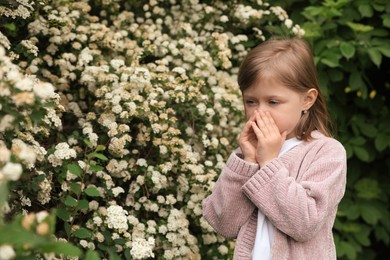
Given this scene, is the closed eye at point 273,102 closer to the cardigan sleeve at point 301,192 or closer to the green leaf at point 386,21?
the cardigan sleeve at point 301,192

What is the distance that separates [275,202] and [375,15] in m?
2.31

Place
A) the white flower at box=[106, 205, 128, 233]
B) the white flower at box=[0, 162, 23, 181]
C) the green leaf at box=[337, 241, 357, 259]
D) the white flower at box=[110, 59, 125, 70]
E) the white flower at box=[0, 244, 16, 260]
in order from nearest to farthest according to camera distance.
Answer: the white flower at box=[0, 244, 16, 260] → the white flower at box=[0, 162, 23, 181] → the white flower at box=[106, 205, 128, 233] → the white flower at box=[110, 59, 125, 70] → the green leaf at box=[337, 241, 357, 259]

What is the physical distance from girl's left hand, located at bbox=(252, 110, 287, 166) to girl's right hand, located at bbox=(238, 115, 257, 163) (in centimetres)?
4

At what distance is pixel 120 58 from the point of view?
3.29m

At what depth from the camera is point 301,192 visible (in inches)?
83.1

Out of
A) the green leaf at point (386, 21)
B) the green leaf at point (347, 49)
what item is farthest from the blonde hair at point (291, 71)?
the green leaf at point (386, 21)

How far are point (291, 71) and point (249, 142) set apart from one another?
0.30 m

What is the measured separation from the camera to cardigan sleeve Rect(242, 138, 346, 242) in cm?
210

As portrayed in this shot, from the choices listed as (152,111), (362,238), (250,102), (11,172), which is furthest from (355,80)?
(11,172)

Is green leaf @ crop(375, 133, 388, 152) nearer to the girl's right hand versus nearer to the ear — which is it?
the ear

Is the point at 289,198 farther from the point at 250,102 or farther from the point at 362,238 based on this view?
the point at 362,238

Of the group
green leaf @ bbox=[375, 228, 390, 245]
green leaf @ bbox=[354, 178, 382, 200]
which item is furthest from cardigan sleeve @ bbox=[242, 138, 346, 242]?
green leaf @ bbox=[375, 228, 390, 245]

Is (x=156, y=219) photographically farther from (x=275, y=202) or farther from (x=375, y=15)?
(x=375, y=15)

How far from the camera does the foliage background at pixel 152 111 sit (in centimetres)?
253
